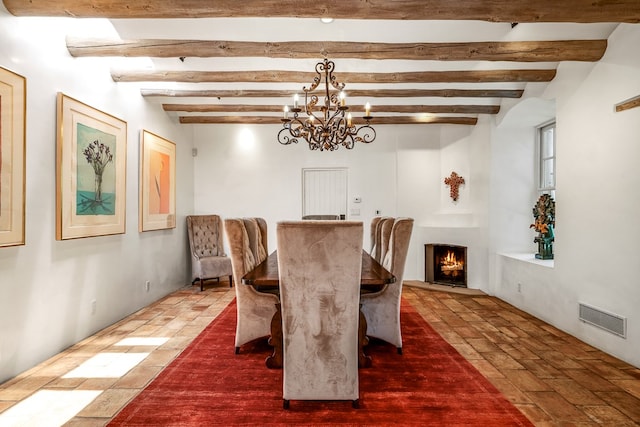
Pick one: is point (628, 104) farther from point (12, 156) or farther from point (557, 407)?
point (12, 156)

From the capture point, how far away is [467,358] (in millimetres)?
2916

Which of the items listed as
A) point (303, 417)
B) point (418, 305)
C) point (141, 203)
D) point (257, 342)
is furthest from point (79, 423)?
point (418, 305)

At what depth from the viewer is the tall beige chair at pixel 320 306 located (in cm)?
190

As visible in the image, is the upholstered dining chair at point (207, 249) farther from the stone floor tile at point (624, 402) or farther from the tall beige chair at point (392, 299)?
the stone floor tile at point (624, 402)

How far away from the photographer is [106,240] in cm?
373

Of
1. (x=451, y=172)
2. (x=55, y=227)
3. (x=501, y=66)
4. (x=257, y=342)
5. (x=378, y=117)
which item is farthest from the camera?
(x=451, y=172)

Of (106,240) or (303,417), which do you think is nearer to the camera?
(303,417)

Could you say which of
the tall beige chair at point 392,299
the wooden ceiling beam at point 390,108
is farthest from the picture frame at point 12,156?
the wooden ceiling beam at point 390,108

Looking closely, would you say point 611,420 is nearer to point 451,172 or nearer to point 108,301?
point 108,301

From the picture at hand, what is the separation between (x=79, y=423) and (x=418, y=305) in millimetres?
3608

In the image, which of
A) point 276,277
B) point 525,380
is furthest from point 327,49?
point 525,380

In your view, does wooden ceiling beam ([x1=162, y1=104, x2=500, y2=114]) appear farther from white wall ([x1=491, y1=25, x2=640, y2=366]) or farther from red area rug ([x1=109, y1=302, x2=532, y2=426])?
red area rug ([x1=109, y1=302, x2=532, y2=426])

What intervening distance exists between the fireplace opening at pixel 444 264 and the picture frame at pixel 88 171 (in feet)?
14.3

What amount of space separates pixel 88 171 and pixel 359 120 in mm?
3670
